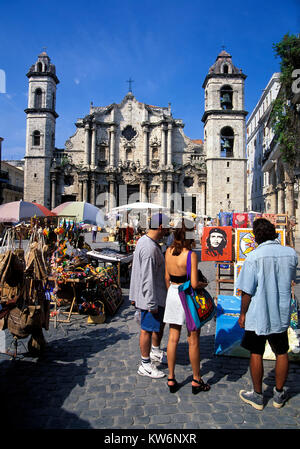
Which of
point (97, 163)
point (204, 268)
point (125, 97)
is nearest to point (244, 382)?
point (204, 268)

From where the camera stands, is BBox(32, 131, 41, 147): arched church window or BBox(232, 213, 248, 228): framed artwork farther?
BBox(32, 131, 41, 147): arched church window

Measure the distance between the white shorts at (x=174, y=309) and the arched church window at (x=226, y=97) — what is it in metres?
33.1

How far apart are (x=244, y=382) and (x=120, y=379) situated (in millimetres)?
1445

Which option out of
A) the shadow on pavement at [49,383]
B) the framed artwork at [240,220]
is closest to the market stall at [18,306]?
the shadow on pavement at [49,383]

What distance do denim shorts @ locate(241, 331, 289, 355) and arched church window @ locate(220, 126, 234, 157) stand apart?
31255 millimetres

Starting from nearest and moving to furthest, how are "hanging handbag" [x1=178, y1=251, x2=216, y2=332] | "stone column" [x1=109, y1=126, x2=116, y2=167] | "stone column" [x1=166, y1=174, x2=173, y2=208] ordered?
"hanging handbag" [x1=178, y1=251, x2=216, y2=332]
"stone column" [x1=166, y1=174, x2=173, y2=208]
"stone column" [x1=109, y1=126, x2=116, y2=167]

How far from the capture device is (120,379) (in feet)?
11.1

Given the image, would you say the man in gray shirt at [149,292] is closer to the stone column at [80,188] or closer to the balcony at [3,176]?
the stone column at [80,188]

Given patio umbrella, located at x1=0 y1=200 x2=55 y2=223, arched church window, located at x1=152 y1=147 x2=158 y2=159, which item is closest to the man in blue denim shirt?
patio umbrella, located at x1=0 y1=200 x2=55 y2=223

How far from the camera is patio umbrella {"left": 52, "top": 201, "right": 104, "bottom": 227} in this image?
8.31 m

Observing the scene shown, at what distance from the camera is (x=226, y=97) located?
105 feet

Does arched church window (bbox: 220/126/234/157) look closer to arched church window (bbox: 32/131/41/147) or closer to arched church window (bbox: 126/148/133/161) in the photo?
arched church window (bbox: 126/148/133/161)
